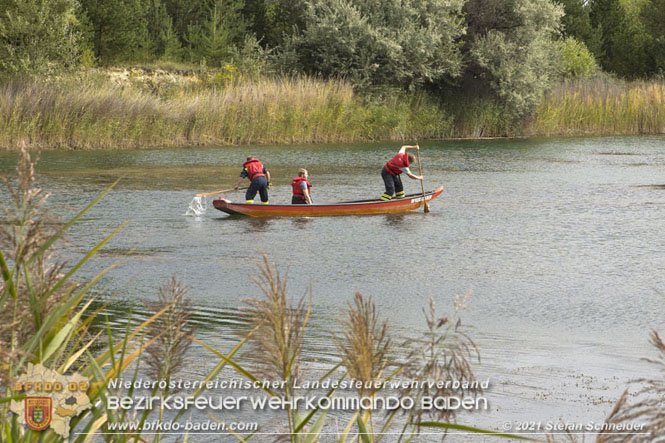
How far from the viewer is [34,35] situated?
116 ft

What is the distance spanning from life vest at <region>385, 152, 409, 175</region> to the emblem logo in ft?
53.3

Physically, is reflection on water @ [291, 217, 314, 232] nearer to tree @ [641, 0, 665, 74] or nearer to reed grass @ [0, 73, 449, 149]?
reed grass @ [0, 73, 449, 149]

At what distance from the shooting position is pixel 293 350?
2.77m

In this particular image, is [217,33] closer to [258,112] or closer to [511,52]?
[258,112]

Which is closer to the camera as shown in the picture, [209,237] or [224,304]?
[224,304]

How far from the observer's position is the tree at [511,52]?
41.8 metres

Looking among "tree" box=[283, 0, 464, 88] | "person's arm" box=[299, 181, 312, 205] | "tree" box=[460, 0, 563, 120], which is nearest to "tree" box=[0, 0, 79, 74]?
"tree" box=[283, 0, 464, 88]

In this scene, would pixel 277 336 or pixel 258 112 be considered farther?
pixel 258 112

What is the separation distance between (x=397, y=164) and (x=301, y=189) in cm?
239

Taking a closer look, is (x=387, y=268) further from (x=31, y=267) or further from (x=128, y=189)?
(x=128, y=189)

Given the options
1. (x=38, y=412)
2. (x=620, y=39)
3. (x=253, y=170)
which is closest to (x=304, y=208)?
(x=253, y=170)

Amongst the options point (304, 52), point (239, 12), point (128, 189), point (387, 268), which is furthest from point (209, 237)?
point (239, 12)

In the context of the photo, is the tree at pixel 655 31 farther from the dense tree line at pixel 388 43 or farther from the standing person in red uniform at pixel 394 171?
the standing person in red uniform at pixel 394 171

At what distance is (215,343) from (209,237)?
7.27 metres
